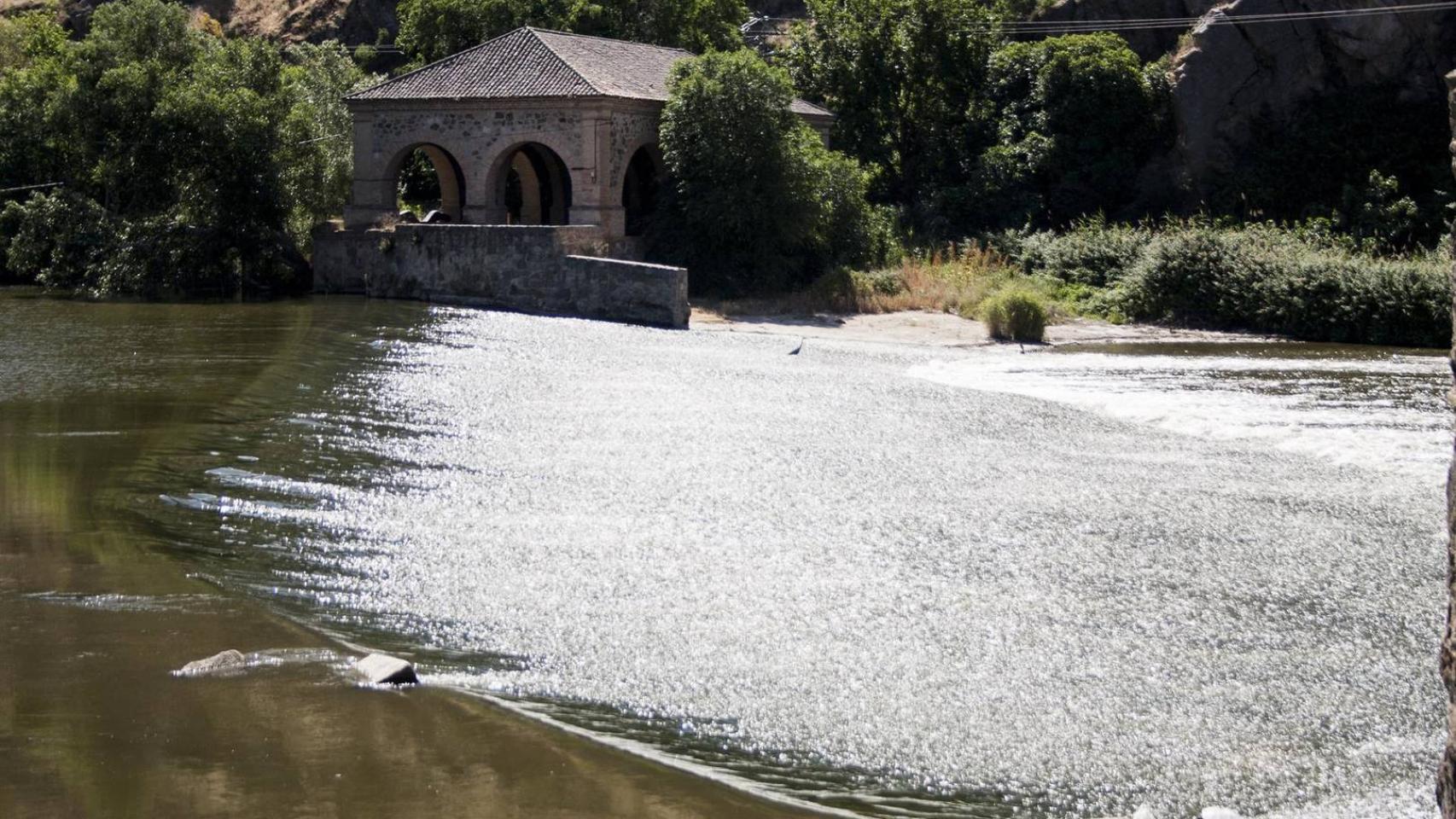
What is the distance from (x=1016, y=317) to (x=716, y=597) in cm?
1850

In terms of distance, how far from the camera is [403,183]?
45469 mm

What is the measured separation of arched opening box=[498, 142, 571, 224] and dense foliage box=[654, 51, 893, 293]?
766 centimetres

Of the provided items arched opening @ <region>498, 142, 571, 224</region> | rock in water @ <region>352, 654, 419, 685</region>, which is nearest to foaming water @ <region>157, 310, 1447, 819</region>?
rock in water @ <region>352, 654, 419, 685</region>

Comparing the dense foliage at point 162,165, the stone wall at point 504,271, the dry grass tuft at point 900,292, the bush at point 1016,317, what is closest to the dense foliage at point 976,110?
the dry grass tuft at point 900,292

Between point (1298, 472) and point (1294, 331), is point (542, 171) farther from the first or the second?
point (1298, 472)

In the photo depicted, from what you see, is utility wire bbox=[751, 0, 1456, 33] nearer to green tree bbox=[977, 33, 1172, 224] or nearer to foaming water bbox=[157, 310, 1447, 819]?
green tree bbox=[977, 33, 1172, 224]

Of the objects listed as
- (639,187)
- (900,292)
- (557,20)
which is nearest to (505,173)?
(639,187)

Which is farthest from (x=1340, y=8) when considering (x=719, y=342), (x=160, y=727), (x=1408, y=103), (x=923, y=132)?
(x=160, y=727)

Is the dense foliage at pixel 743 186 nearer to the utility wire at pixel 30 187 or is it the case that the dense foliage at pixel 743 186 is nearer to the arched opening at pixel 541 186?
the arched opening at pixel 541 186

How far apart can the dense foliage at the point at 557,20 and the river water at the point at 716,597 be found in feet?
85.2

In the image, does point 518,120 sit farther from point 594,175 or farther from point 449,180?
point 449,180

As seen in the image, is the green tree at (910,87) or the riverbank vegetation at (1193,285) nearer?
the riverbank vegetation at (1193,285)

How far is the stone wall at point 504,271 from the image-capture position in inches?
1169

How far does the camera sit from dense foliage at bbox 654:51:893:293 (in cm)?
3284
